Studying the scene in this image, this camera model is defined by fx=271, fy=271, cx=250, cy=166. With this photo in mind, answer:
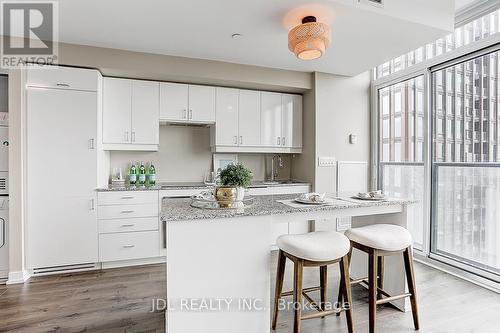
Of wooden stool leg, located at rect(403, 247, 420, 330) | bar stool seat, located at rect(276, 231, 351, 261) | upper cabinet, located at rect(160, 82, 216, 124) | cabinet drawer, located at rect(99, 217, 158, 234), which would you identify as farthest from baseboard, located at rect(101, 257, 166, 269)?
wooden stool leg, located at rect(403, 247, 420, 330)

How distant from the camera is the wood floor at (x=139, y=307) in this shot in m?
1.97

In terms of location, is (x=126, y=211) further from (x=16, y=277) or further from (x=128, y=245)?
(x=16, y=277)

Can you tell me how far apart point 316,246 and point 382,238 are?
21.8 inches

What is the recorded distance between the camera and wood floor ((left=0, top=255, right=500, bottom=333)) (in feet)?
6.46

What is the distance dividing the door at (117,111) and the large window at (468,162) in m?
3.69

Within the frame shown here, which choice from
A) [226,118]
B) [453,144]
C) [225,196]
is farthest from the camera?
[226,118]

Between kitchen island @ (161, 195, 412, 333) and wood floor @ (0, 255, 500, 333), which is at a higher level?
kitchen island @ (161, 195, 412, 333)

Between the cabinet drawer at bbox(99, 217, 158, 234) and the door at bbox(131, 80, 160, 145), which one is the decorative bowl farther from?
the door at bbox(131, 80, 160, 145)

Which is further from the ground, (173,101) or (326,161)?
(173,101)

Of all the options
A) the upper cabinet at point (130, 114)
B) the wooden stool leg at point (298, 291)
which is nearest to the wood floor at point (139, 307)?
the wooden stool leg at point (298, 291)

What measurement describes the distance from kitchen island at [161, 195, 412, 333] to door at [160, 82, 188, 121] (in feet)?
6.31

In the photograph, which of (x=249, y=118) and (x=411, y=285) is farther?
(x=249, y=118)

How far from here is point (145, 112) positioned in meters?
3.36

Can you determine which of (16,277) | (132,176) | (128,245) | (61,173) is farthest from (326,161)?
(16,277)
